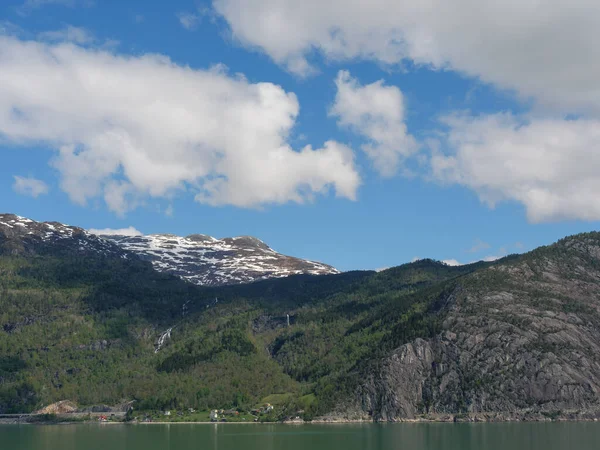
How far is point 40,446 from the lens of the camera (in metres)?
195

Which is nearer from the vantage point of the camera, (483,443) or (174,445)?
(483,443)

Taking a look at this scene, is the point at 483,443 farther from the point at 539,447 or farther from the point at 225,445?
the point at 225,445

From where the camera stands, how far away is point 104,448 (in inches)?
7367

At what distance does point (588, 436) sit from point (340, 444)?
6510 cm

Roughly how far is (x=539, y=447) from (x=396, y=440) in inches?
1508

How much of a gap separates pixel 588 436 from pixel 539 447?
1277 inches

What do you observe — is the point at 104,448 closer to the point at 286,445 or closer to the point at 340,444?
the point at 286,445

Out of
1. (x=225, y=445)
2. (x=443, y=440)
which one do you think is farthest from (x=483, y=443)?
(x=225, y=445)

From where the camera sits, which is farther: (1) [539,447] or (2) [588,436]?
(2) [588,436]

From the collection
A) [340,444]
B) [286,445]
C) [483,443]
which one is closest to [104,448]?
[286,445]

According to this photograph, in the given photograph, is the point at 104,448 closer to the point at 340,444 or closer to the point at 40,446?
the point at 40,446

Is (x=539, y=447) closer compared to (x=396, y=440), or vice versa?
(x=539, y=447)

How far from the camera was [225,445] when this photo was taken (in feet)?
627

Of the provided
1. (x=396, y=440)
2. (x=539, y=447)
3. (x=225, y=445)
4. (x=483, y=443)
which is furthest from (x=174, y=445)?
(x=539, y=447)
